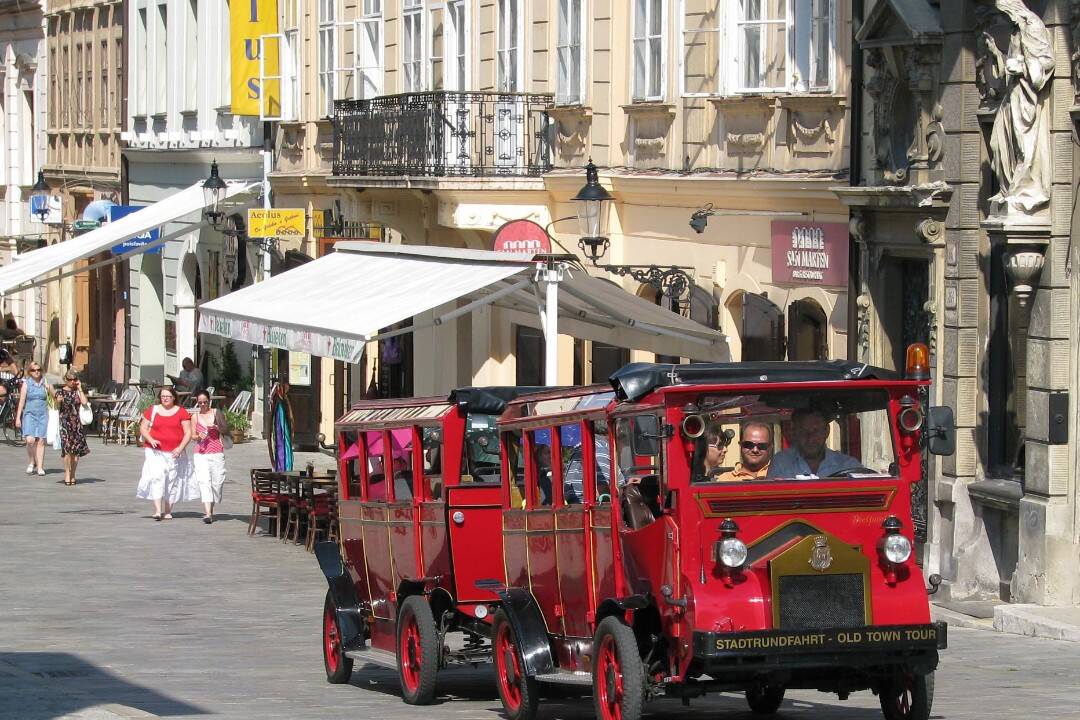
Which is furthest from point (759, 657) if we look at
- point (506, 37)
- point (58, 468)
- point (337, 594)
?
point (58, 468)

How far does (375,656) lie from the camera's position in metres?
14.1

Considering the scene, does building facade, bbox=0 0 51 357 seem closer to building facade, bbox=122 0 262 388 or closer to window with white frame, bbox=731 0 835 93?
building facade, bbox=122 0 262 388

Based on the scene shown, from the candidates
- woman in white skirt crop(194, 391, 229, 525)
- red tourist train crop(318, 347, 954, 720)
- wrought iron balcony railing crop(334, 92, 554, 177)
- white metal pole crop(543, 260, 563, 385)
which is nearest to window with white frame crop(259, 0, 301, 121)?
wrought iron balcony railing crop(334, 92, 554, 177)

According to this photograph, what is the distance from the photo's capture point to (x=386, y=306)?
19.5 meters

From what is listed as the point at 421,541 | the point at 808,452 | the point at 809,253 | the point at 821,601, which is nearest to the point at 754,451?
the point at 808,452

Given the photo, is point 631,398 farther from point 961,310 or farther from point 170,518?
point 170,518

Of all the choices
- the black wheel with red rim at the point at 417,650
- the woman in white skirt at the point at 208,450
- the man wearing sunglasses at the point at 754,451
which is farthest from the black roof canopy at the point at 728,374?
the woman in white skirt at the point at 208,450

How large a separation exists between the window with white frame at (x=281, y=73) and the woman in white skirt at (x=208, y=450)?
12111 mm

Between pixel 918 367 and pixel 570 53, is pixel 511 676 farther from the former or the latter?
pixel 570 53

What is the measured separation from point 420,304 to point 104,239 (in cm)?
1778

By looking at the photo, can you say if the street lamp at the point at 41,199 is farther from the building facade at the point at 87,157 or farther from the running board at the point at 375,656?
the running board at the point at 375,656

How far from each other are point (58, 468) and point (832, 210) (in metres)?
16.9

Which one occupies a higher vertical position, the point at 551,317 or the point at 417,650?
the point at 551,317

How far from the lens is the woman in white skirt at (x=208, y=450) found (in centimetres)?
2555
